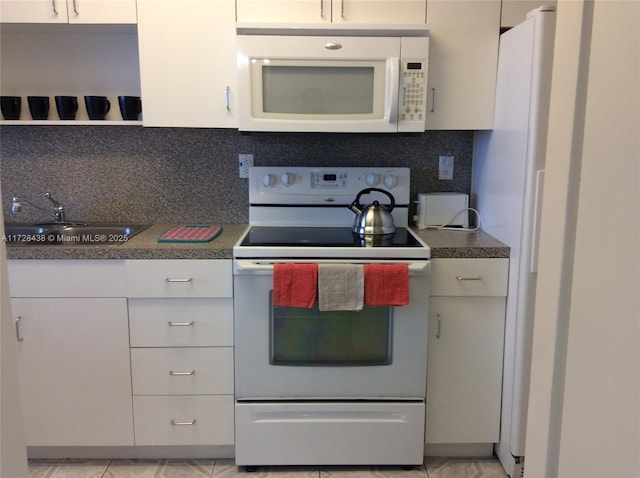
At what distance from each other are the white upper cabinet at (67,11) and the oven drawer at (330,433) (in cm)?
160

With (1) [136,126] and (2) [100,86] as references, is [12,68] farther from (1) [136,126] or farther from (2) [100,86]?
(1) [136,126]

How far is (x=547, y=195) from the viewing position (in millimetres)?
731

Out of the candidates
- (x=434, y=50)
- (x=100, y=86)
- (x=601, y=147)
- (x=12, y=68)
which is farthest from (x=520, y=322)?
(x=12, y=68)

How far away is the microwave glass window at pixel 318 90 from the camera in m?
2.06

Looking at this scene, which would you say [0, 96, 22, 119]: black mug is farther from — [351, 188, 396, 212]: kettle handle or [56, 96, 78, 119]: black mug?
[351, 188, 396, 212]: kettle handle

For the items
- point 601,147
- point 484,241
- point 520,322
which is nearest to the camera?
point 601,147

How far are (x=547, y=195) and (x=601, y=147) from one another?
14 cm

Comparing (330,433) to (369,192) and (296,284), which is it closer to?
(296,284)

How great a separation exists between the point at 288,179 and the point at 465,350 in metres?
1.05

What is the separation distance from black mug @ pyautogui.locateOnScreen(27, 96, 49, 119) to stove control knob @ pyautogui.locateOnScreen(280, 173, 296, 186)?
3.50ft

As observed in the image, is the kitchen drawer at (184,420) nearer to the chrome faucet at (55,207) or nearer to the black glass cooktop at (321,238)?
the black glass cooktop at (321,238)

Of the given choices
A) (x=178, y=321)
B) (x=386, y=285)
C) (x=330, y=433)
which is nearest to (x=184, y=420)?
(x=178, y=321)

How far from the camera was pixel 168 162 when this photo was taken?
2471mm

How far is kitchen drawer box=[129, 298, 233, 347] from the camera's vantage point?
1988 millimetres
